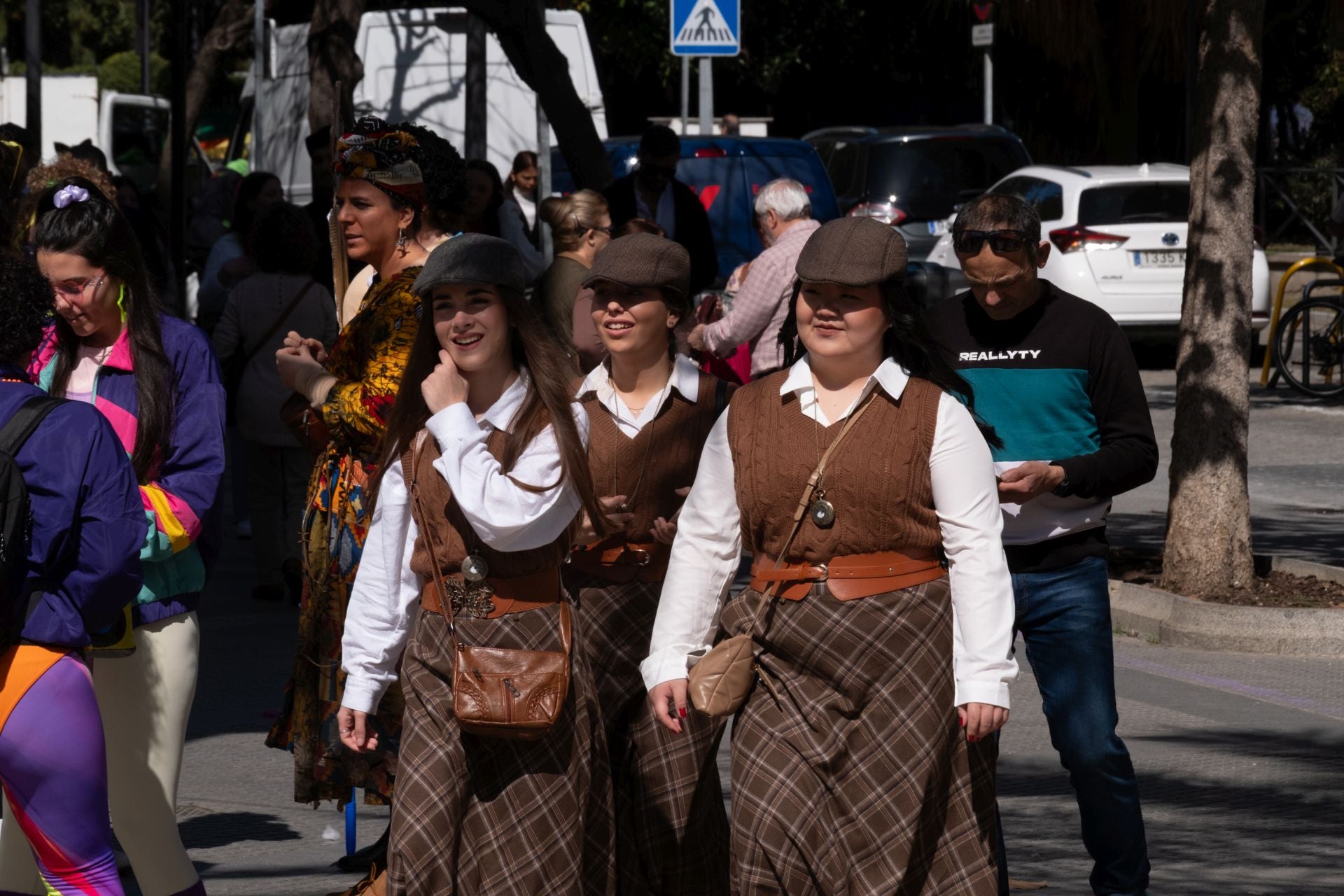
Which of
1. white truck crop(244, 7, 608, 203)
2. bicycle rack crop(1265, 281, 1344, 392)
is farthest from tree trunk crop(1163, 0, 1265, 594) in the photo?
white truck crop(244, 7, 608, 203)

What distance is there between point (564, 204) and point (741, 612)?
14.8 ft

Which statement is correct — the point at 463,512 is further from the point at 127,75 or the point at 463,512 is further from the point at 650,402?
the point at 127,75

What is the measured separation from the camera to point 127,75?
181 ft

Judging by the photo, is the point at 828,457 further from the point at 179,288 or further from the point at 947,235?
the point at 947,235

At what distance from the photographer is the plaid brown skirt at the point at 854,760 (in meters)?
4.08

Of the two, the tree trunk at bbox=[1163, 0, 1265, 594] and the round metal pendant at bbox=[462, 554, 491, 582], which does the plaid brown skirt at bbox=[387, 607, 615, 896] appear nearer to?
the round metal pendant at bbox=[462, 554, 491, 582]

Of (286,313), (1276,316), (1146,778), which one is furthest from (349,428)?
(1276,316)

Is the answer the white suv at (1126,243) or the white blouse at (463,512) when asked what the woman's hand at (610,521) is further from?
the white suv at (1126,243)

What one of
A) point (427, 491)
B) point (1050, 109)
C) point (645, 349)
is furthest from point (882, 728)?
point (1050, 109)

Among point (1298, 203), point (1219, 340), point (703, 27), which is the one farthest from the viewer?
point (1298, 203)

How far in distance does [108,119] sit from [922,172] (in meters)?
16.7

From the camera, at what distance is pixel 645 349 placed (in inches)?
203

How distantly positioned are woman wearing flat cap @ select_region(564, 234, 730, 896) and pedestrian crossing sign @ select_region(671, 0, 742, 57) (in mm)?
10242

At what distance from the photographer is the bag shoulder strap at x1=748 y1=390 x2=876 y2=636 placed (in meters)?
4.13
